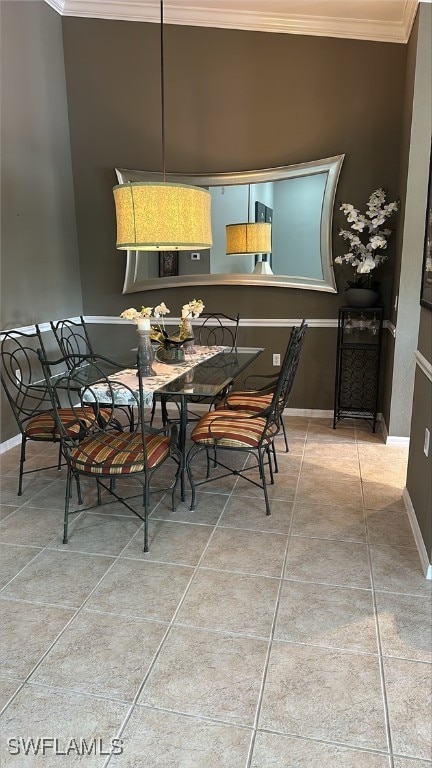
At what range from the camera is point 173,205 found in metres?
2.77

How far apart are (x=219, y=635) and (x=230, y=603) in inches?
7.7

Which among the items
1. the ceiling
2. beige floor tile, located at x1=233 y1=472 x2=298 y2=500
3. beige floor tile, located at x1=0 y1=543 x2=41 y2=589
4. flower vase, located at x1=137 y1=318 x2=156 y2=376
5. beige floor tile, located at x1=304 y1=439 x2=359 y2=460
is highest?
the ceiling

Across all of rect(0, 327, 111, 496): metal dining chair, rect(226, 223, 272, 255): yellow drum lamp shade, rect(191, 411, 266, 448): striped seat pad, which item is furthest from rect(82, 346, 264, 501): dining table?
rect(226, 223, 272, 255): yellow drum lamp shade

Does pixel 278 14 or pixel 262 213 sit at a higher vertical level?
pixel 278 14

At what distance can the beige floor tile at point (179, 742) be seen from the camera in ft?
4.77

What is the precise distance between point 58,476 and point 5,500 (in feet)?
1.38

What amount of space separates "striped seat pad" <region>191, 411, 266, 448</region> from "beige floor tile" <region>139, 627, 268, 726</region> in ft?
3.49

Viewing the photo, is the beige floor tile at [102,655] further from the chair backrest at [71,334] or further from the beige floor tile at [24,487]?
the chair backrest at [71,334]

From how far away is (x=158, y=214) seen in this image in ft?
9.07

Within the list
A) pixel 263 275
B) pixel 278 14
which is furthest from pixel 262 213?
pixel 278 14

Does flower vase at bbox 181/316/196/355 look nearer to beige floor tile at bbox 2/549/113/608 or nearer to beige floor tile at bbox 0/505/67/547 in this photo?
beige floor tile at bbox 0/505/67/547

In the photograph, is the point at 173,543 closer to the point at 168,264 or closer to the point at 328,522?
the point at 328,522

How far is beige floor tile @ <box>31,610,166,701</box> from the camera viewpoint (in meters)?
1.72

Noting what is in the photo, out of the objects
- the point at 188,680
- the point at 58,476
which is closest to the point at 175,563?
the point at 188,680
